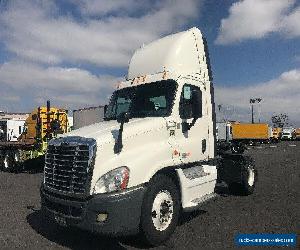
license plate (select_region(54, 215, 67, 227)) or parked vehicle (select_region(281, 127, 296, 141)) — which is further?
parked vehicle (select_region(281, 127, 296, 141))

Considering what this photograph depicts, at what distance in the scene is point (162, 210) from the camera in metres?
6.25

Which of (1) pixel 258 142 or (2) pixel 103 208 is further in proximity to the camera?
(1) pixel 258 142

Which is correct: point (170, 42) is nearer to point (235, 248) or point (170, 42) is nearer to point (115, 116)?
point (115, 116)

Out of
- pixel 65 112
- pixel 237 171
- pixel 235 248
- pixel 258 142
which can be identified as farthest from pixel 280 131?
pixel 235 248

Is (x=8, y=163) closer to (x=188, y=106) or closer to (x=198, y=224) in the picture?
(x=198, y=224)

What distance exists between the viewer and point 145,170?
19.5 feet

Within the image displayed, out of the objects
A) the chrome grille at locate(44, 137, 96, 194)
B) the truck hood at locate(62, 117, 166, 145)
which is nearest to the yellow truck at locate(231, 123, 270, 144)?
the truck hood at locate(62, 117, 166, 145)

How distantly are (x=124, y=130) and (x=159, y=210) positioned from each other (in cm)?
160

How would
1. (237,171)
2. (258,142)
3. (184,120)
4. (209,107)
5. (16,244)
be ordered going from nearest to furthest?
1. (16,244)
2. (184,120)
3. (209,107)
4. (237,171)
5. (258,142)

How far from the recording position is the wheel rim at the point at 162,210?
605 centimetres

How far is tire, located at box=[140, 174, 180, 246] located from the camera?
229 inches

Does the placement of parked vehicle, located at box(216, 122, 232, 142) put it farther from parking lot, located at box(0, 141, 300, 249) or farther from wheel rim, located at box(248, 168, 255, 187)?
parking lot, located at box(0, 141, 300, 249)

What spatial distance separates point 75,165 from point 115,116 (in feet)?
7.34

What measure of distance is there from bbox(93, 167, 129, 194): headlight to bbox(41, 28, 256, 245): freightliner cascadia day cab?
0.05 feet
